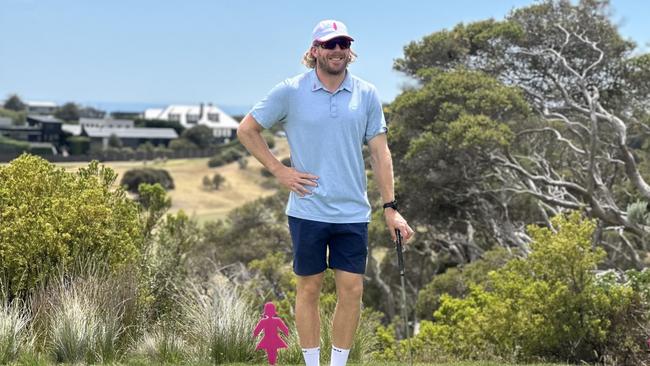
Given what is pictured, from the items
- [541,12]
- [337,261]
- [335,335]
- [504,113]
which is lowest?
[335,335]

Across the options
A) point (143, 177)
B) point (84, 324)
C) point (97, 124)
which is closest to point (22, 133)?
point (97, 124)

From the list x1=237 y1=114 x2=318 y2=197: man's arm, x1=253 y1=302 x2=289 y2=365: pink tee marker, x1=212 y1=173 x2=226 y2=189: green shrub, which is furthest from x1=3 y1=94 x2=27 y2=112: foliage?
x1=237 y1=114 x2=318 y2=197: man's arm

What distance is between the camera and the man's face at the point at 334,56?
420 cm

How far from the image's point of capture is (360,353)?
21.2 feet

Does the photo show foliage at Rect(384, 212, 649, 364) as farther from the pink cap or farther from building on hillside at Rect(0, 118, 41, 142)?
building on hillside at Rect(0, 118, 41, 142)

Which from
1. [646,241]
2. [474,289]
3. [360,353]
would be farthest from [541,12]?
[360,353]

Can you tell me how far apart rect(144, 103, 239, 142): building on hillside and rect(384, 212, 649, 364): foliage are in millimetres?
112740

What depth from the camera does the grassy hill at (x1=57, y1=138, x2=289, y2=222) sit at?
60.0 m

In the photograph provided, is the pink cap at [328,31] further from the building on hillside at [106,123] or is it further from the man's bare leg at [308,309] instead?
the building on hillside at [106,123]

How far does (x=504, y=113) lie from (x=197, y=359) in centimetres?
1324

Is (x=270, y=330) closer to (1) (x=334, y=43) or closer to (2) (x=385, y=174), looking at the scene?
(2) (x=385, y=174)

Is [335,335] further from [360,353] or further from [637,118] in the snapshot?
[637,118]

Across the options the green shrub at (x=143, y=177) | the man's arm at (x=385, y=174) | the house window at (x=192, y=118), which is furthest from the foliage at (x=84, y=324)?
the house window at (x=192, y=118)

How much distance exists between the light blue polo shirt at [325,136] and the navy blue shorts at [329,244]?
0.04m
